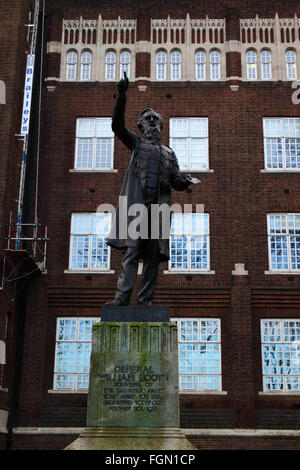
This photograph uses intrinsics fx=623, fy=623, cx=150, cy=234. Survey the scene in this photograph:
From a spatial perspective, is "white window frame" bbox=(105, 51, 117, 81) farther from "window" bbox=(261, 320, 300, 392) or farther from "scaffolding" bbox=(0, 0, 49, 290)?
"window" bbox=(261, 320, 300, 392)

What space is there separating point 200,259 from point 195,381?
4.80 metres

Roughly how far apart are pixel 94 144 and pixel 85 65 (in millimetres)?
3939

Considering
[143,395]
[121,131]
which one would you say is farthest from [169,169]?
[143,395]

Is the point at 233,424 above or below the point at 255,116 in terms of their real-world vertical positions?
below

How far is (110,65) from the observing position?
27.8 meters

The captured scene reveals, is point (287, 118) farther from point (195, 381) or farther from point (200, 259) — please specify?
point (195, 381)

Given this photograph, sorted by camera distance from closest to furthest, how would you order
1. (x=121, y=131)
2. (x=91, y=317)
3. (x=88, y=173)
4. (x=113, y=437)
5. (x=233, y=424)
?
(x=113, y=437), (x=121, y=131), (x=233, y=424), (x=91, y=317), (x=88, y=173)

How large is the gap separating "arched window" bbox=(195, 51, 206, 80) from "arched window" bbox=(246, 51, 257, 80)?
194cm

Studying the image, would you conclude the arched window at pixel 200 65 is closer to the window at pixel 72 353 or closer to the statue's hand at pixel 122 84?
the window at pixel 72 353

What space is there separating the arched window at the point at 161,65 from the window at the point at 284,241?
25.9 feet

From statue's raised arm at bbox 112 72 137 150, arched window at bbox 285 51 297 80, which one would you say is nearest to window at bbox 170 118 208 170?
arched window at bbox 285 51 297 80

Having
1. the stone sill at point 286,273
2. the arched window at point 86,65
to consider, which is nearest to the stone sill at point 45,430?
the stone sill at point 286,273

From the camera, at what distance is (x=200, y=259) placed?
25.0 metres

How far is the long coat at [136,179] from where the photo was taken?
381 inches
